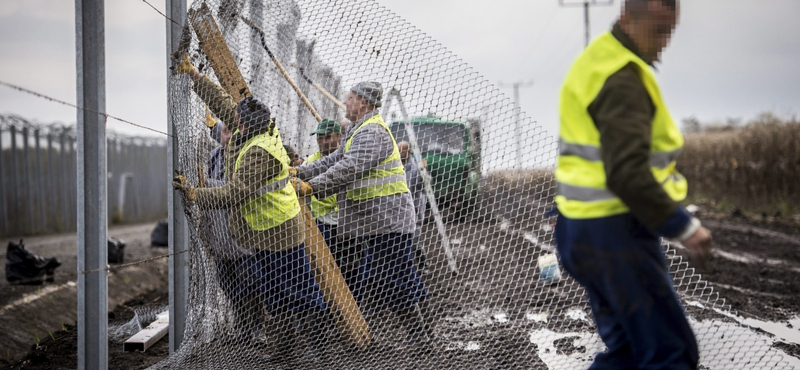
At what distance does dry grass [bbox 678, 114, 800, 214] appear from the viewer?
667 inches

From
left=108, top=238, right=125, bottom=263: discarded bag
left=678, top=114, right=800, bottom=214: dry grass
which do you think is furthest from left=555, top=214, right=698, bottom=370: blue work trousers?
left=678, top=114, right=800, bottom=214: dry grass

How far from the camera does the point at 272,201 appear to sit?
12.4 feet

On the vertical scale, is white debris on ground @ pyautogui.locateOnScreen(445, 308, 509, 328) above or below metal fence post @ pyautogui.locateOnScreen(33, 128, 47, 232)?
below

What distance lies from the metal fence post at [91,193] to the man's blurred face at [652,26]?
253cm

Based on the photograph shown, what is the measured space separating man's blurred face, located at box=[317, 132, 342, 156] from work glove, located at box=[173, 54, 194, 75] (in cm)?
109

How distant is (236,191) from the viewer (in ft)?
12.1

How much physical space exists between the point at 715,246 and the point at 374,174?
8.07m

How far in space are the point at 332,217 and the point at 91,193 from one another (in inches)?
74.3

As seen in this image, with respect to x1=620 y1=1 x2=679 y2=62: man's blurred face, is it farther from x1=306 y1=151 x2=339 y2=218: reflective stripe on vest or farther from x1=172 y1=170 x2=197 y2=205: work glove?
x1=306 y1=151 x2=339 y2=218: reflective stripe on vest

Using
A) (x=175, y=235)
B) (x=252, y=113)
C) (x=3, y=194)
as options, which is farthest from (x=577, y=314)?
(x=3, y=194)

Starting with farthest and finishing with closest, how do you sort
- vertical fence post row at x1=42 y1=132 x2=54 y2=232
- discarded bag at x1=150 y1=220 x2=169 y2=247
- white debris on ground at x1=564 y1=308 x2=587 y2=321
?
vertical fence post row at x1=42 y1=132 x2=54 y2=232 < discarded bag at x1=150 y1=220 x2=169 y2=247 < white debris on ground at x1=564 y1=308 x2=587 y2=321

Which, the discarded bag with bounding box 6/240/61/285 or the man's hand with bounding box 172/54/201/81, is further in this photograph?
the discarded bag with bounding box 6/240/61/285

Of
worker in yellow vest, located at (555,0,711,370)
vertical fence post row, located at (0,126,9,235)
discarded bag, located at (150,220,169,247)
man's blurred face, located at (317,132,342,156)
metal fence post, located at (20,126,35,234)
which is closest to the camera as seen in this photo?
worker in yellow vest, located at (555,0,711,370)

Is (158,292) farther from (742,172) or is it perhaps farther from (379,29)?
(742,172)
